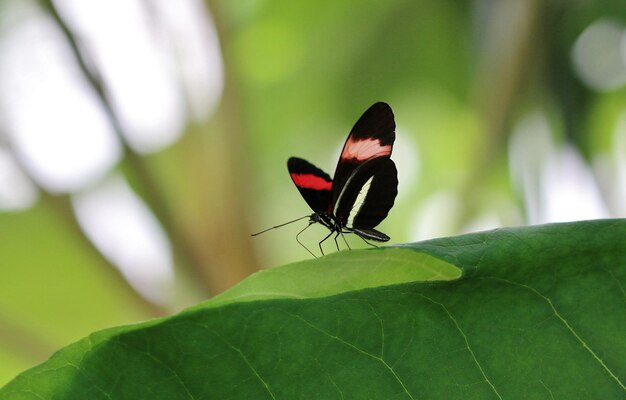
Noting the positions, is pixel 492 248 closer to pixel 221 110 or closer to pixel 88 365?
pixel 88 365

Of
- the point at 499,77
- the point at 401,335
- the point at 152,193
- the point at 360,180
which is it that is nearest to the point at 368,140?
the point at 360,180

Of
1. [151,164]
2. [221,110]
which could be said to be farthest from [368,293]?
[151,164]

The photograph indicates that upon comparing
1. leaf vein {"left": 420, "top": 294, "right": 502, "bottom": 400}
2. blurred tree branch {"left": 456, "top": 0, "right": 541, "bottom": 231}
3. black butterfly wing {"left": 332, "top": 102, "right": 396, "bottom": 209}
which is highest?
black butterfly wing {"left": 332, "top": 102, "right": 396, "bottom": 209}

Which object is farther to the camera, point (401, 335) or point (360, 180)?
point (360, 180)

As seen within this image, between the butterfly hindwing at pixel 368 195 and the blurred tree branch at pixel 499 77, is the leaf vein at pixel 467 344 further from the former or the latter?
the blurred tree branch at pixel 499 77

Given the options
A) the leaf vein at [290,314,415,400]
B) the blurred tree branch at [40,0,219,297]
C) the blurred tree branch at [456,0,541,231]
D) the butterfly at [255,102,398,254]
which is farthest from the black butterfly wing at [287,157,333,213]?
the blurred tree branch at [456,0,541,231]

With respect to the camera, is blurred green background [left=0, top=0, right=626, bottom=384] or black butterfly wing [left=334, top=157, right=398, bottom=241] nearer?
black butterfly wing [left=334, top=157, right=398, bottom=241]

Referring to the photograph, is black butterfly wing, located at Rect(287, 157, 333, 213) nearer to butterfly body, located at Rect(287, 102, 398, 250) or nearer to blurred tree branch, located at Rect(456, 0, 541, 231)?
butterfly body, located at Rect(287, 102, 398, 250)

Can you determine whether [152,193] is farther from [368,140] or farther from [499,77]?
[368,140]
